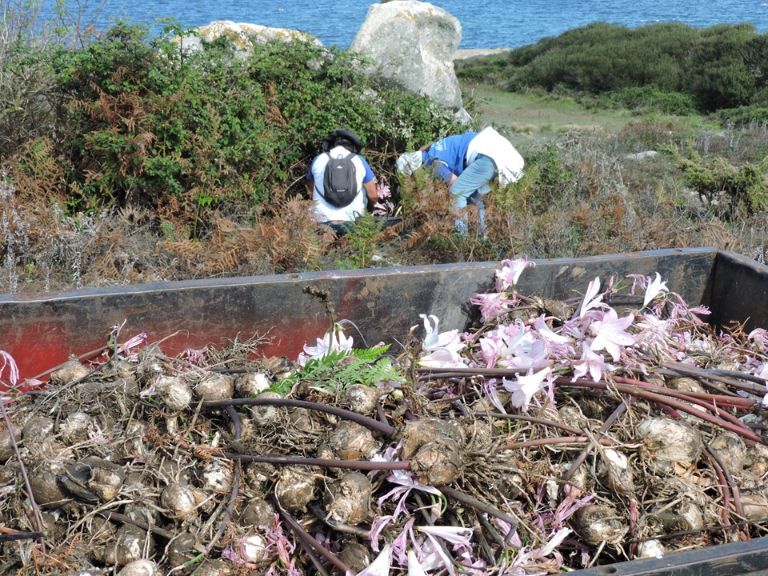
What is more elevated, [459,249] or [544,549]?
[544,549]

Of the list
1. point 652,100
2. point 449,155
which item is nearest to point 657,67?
point 652,100

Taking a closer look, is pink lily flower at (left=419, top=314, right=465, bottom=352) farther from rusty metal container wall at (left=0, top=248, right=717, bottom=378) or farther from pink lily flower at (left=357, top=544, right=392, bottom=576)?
pink lily flower at (left=357, top=544, right=392, bottom=576)

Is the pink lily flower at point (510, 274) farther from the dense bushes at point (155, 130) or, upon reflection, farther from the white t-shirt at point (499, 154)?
the dense bushes at point (155, 130)

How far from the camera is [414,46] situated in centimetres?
966

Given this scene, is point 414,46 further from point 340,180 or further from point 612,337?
point 612,337

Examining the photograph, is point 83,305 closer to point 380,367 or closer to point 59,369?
point 59,369

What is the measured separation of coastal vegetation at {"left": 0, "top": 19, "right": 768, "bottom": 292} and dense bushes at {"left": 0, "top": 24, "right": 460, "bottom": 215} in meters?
0.02

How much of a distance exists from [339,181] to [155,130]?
164 cm

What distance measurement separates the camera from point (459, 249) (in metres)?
5.83

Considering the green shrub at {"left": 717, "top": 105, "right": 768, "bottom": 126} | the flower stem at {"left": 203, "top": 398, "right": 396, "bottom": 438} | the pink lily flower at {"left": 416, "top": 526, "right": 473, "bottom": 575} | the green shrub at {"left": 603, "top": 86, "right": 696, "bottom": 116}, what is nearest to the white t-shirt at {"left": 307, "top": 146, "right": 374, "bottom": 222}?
the flower stem at {"left": 203, "top": 398, "right": 396, "bottom": 438}

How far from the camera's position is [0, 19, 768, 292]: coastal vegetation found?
18.2 ft

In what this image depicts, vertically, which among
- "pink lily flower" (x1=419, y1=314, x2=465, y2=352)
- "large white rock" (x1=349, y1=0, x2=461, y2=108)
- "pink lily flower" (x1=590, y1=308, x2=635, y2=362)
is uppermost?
"large white rock" (x1=349, y1=0, x2=461, y2=108)

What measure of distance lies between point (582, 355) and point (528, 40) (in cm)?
3450

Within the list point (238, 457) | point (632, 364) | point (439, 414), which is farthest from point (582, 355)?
point (238, 457)
